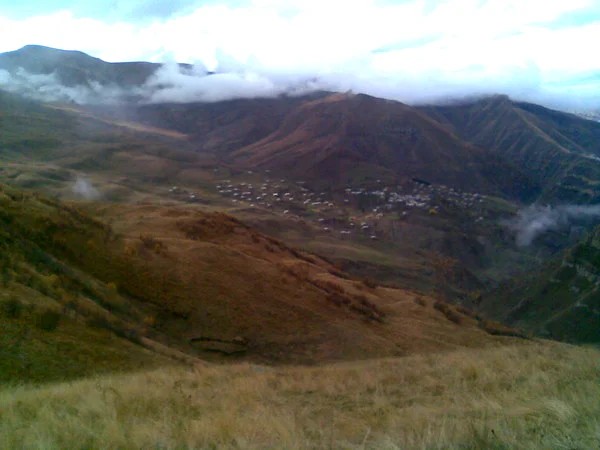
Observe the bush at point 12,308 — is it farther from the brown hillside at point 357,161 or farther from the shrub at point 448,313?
the brown hillside at point 357,161

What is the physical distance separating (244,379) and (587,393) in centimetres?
573

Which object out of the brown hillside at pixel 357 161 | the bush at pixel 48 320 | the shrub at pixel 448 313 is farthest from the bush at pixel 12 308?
the brown hillside at pixel 357 161

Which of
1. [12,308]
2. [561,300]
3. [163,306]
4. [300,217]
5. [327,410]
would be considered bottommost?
[561,300]

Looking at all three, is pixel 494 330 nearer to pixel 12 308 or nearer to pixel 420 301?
pixel 420 301

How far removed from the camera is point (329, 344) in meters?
20.7

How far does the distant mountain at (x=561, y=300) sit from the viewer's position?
61.3 m

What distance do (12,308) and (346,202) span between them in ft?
415

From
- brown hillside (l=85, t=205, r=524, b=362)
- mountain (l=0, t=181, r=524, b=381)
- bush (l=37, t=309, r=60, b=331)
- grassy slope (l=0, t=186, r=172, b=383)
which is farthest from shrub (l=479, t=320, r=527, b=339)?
bush (l=37, t=309, r=60, b=331)

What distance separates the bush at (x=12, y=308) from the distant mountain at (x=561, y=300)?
56709mm

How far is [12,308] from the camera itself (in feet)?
37.5

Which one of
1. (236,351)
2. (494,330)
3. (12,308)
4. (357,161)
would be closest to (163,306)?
(236,351)

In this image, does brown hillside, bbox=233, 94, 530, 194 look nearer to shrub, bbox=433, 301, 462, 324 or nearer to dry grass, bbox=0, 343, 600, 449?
shrub, bbox=433, 301, 462, 324

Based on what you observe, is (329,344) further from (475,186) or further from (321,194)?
(475,186)

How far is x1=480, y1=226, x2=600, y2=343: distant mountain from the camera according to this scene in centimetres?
6131
